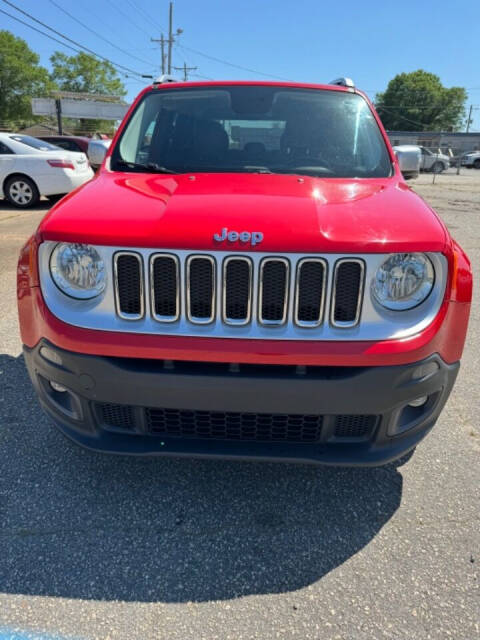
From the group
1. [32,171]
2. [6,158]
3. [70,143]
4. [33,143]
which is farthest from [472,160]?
[6,158]

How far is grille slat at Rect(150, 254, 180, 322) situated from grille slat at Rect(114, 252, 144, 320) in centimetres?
5

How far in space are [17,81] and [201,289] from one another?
7440 centimetres

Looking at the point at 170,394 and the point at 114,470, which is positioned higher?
the point at 170,394

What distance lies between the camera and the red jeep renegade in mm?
1851

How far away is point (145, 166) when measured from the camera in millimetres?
2828

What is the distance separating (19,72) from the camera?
63688 millimetres

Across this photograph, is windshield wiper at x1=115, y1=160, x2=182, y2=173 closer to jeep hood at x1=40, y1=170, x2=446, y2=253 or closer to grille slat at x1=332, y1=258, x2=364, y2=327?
jeep hood at x1=40, y1=170, x2=446, y2=253

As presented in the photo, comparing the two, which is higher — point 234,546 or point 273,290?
point 273,290

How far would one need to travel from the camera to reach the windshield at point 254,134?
2869 mm

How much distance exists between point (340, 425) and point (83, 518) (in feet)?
3.94

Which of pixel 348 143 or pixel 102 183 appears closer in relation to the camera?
pixel 102 183

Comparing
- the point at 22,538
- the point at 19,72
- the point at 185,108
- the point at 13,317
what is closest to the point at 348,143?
the point at 185,108

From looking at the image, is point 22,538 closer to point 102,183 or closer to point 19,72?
point 102,183

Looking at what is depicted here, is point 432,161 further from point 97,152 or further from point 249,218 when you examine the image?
point 249,218
